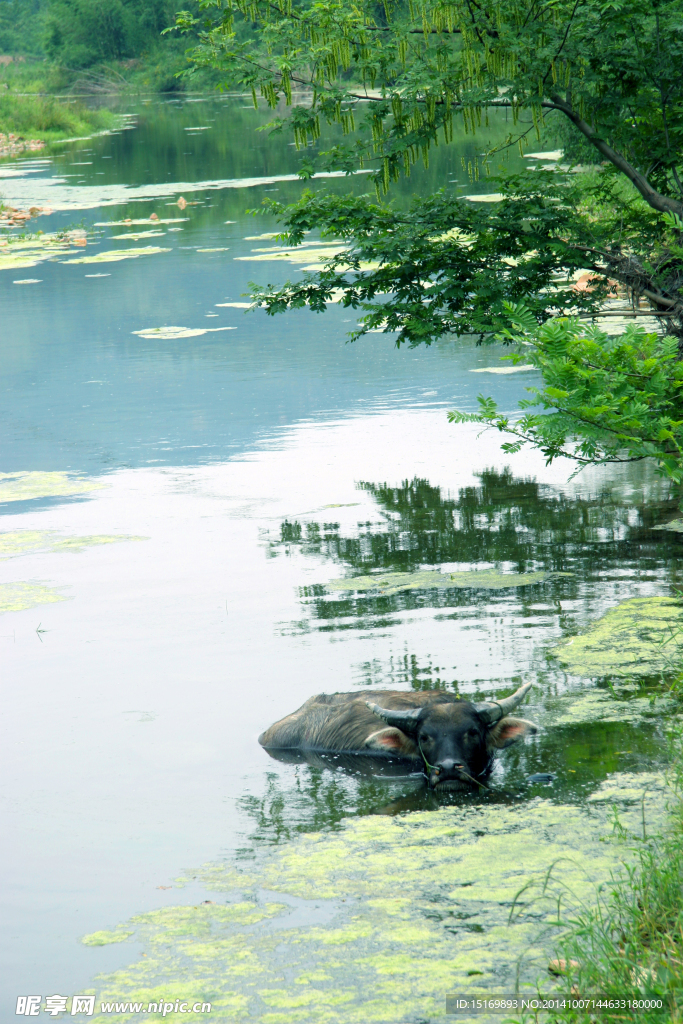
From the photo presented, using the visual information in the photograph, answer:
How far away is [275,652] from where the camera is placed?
24.0ft

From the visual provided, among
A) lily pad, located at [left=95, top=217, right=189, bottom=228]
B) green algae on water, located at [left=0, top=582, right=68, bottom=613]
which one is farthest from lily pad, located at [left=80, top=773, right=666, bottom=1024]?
lily pad, located at [left=95, top=217, right=189, bottom=228]

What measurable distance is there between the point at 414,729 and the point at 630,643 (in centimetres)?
174

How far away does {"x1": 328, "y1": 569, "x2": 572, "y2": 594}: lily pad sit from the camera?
8133 millimetres

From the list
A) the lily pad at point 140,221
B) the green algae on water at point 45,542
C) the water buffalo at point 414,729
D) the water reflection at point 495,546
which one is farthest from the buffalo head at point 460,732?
the lily pad at point 140,221

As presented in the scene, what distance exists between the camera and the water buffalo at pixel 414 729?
5.60m

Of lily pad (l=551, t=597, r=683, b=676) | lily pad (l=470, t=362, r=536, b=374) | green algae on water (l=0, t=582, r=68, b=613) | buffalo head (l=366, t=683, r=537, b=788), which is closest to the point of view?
buffalo head (l=366, t=683, r=537, b=788)

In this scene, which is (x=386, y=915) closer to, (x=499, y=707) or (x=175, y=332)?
(x=499, y=707)

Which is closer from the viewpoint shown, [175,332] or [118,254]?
[175,332]

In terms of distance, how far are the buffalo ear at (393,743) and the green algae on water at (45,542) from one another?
174 inches

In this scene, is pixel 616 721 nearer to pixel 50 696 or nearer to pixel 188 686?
pixel 188 686

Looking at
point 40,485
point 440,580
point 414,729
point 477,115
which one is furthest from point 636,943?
point 40,485

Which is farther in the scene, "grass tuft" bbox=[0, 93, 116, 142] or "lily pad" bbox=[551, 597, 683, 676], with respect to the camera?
"grass tuft" bbox=[0, 93, 116, 142]

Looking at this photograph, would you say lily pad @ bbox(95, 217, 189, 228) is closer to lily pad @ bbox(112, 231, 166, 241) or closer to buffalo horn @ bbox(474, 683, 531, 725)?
lily pad @ bbox(112, 231, 166, 241)

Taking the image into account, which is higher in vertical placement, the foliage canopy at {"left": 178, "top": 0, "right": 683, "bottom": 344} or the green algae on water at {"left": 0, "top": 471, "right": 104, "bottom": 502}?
the foliage canopy at {"left": 178, "top": 0, "right": 683, "bottom": 344}
